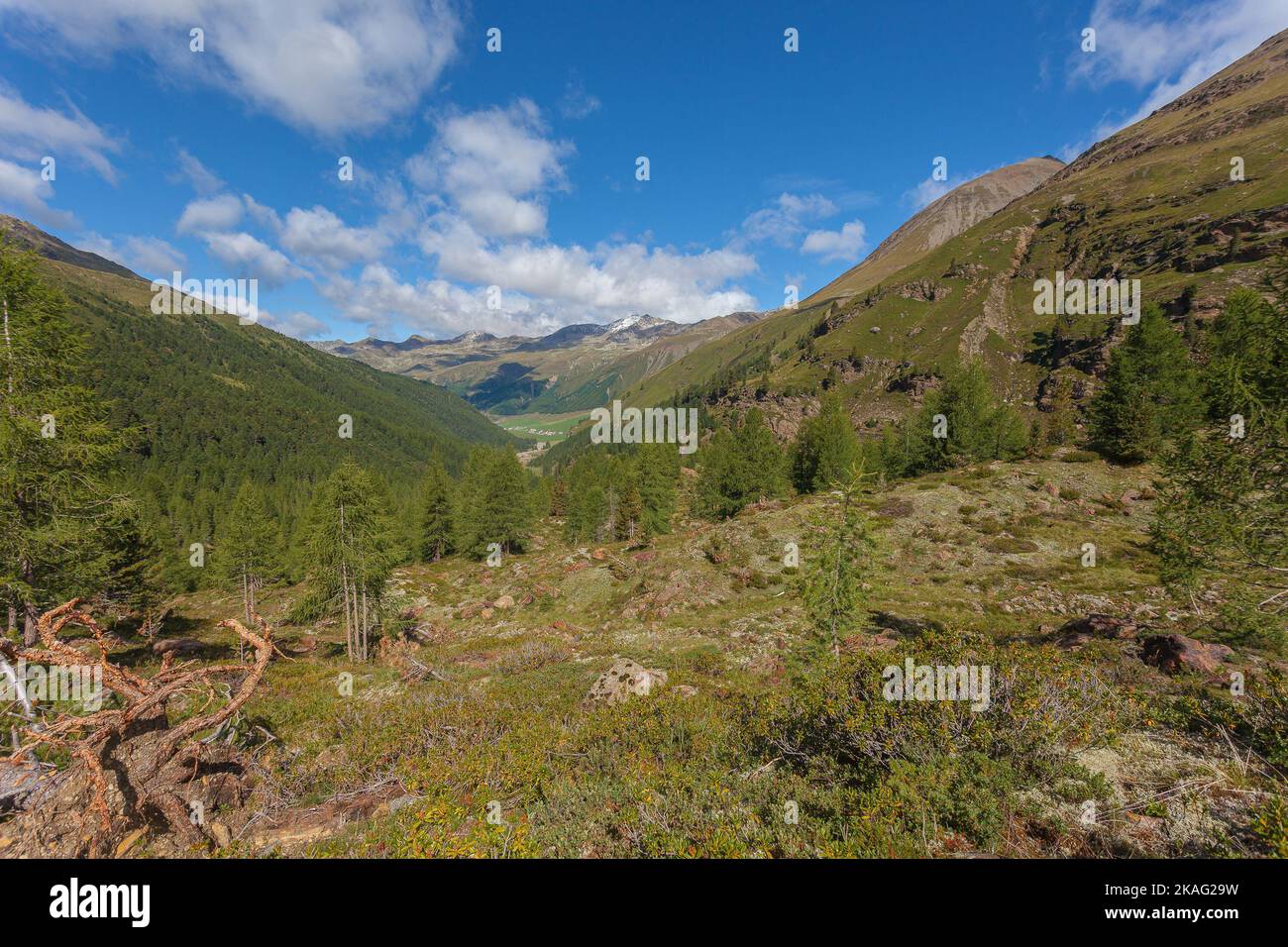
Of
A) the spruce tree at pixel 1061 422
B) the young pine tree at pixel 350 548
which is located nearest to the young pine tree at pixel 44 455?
the young pine tree at pixel 350 548

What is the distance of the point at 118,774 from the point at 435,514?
57.5 metres

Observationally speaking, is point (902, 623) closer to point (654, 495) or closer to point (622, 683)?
point (622, 683)

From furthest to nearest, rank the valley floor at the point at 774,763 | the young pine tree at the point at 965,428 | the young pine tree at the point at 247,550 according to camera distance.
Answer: the young pine tree at the point at 965,428 → the young pine tree at the point at 247,550 → the valley floor at the point at 774,763

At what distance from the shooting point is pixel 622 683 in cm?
1492

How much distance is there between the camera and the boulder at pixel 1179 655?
1180cm

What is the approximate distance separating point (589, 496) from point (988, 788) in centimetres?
6173

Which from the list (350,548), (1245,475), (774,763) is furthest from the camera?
(350,548)

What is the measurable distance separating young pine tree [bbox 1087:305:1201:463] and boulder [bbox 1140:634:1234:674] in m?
32.9

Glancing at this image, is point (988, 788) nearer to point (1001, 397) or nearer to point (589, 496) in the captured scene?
point (589, 496)

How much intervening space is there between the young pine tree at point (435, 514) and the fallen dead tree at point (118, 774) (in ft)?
180

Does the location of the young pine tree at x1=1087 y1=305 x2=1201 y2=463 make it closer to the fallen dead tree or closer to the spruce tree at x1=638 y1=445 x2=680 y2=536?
the spruce tree at x1=638 y1=445 x2=680 y2=536

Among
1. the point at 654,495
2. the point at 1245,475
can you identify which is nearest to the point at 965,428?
the point at 654,495

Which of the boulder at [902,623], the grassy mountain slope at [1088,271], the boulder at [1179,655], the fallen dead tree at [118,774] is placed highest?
the grassy mountain slope at [1088,271]

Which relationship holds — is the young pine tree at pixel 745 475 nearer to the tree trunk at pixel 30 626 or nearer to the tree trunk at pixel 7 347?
the tree trunk at pixel 30 626
